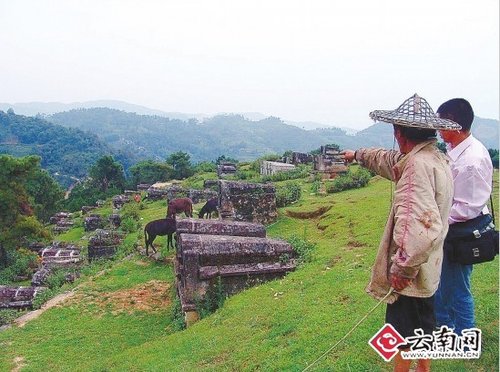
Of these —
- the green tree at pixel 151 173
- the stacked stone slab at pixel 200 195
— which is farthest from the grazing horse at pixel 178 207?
the green tree at pixel 151 173

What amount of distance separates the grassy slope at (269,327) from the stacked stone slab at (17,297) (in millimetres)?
2014

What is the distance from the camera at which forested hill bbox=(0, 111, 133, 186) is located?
89.1 m

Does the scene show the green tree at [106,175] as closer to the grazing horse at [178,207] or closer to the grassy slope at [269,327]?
the grazing horse at [178,207]

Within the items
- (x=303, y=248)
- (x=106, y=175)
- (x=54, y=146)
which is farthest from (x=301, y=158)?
(x=54, y=146)

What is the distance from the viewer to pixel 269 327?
5910mm

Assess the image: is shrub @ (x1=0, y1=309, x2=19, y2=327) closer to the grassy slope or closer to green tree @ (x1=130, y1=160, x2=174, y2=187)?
the grassy slope

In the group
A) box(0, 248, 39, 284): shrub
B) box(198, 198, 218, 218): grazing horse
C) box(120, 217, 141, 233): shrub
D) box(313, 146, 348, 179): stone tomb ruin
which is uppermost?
box(313, 146, 348, 179): stone tomb ruin

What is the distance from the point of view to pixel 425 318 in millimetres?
3523

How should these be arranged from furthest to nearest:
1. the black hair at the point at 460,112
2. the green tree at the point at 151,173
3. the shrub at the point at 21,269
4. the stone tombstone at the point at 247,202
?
the green tree at the point at 151,173 → the shrub at the point at 21,269 → the stone tombstone at the point at 247,202 → the black hair at the point at 460,112

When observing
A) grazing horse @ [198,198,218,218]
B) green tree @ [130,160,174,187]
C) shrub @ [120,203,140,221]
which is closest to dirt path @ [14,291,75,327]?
grazing horse @ [198,198,218,218]

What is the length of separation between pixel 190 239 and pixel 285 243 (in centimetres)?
181

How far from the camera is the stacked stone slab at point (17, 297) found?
456 inches

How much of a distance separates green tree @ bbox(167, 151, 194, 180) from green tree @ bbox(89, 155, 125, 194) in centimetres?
566

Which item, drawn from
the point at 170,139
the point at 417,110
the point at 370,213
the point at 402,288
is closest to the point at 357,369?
the point at 402,288
